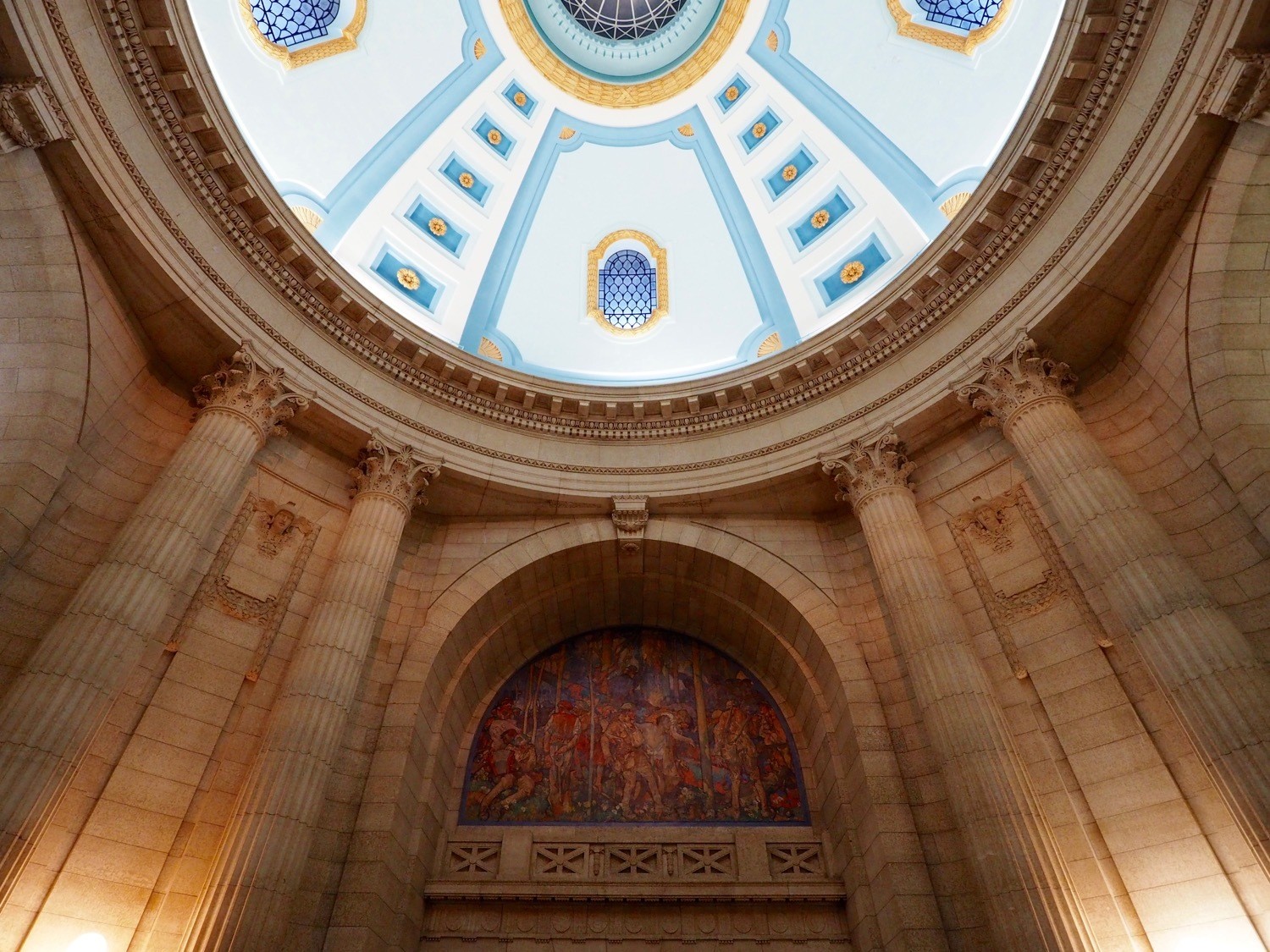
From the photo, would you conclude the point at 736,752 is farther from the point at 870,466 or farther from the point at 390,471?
the point at 390,471

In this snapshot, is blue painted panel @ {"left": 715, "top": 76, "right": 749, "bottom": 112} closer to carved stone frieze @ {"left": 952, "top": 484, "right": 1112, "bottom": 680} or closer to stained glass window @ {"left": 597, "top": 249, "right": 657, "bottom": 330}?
stained glass window @ {"left": 597, "top": 249, "right": 657, "bottom": 330}

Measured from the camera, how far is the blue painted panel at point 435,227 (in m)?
15.8

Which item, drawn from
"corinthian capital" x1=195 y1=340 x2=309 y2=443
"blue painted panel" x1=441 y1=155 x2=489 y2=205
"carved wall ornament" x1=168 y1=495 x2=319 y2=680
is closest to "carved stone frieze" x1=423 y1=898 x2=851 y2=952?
"carved wall ornament" x1=168 y1=495 x2=319 y2=680

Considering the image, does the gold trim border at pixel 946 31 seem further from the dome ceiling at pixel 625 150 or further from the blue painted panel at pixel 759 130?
the blue painted panel at pixel 759 130

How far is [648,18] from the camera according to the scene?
1914 cm

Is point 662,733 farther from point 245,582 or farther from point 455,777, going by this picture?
point 245,582

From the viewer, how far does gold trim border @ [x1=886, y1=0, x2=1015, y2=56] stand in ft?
44.1

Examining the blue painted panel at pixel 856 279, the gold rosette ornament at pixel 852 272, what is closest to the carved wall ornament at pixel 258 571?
the blue painted panel at pixel 856 279

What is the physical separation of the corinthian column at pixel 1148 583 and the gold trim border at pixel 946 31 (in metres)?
8.01

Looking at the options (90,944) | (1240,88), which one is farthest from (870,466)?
(90,944)

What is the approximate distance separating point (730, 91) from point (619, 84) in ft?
10.7

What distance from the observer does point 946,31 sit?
14328 mm

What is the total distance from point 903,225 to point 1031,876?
39.3 feet

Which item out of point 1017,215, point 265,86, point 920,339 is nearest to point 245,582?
point 265,86
